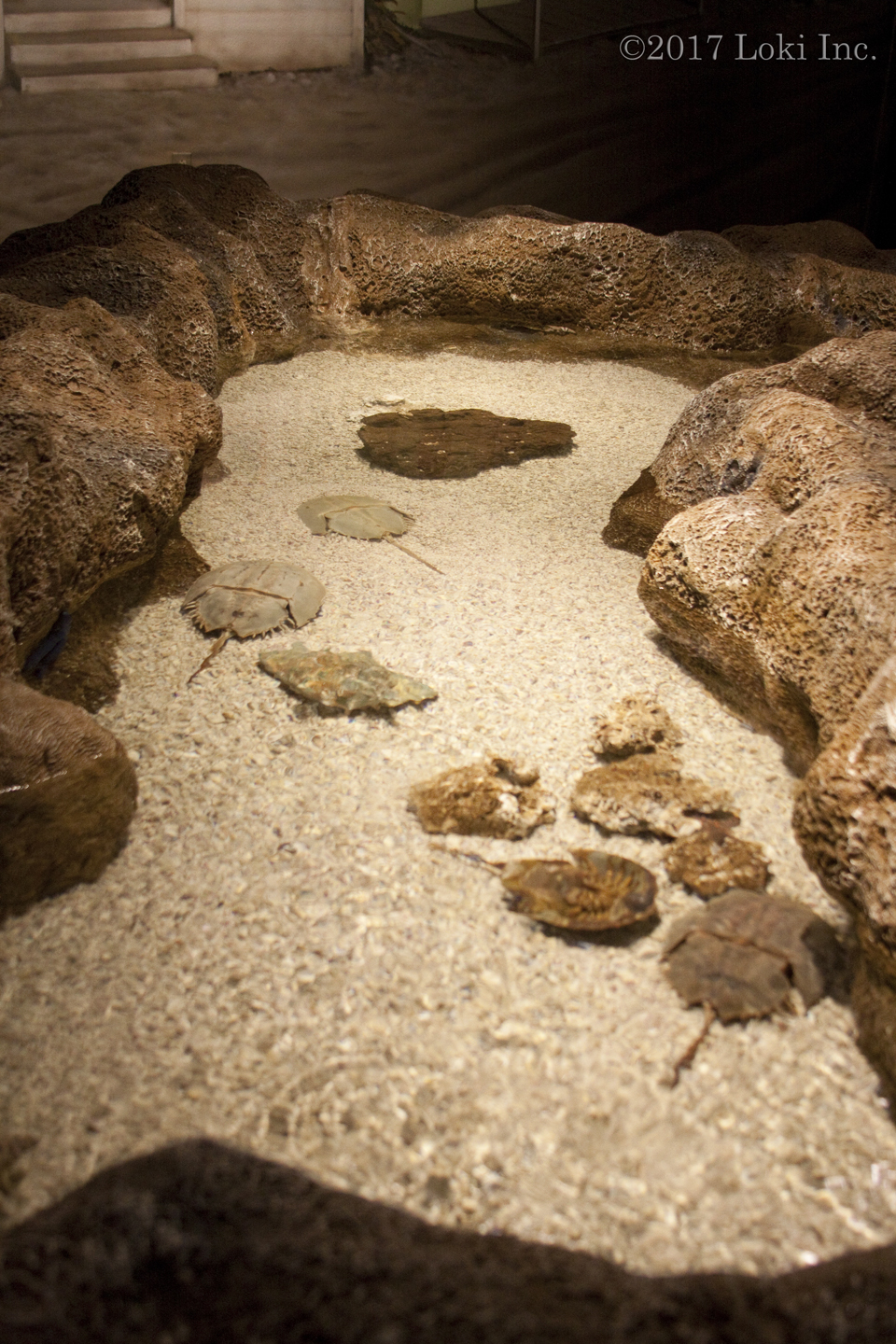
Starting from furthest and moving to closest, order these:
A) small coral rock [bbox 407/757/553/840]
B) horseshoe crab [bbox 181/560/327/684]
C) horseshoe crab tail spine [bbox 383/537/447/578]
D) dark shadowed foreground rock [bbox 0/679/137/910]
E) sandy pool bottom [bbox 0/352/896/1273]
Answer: horseshoe crab tail spine [bbox 383/537/447/578] → horseshoe crab [bbox 181/560/327/684] → small coral rock [bbox 407/757/553/840] → dark shadowed foreground rock [bbox 0/679/137/910] → sandy pool bottom [bbox 0/352/896/1273]

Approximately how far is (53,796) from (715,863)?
4.75 feet

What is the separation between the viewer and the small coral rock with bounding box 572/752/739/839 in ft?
7.01

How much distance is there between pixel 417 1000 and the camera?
67.6 inches

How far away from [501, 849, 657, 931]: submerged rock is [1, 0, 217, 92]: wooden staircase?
4863mm

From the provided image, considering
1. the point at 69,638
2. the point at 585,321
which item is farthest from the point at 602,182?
the point at 69,638

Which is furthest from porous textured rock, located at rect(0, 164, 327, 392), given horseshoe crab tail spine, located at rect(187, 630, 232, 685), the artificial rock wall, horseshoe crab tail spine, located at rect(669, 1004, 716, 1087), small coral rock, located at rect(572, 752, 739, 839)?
horseshoe crab tail spine, located at rect(669, 1004, 716, 1087)

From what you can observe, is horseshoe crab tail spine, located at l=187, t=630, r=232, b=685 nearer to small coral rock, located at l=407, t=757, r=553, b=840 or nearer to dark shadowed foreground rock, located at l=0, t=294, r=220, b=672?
dark shadowed foreground rock, located at l=0, t=294, r=220, b=672

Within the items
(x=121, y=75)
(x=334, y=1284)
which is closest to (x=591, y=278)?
(x=121, y=75)

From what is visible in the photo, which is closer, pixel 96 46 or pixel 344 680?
pixel 344 680

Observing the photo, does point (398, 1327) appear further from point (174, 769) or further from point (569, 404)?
point (569, 404)

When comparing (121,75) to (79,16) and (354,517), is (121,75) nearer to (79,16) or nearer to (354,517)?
(79,16)

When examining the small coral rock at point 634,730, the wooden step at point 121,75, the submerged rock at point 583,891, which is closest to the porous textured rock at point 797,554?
the small coral rock at point 634,730

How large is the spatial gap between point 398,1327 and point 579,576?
2.49m

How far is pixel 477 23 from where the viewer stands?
5.36m
